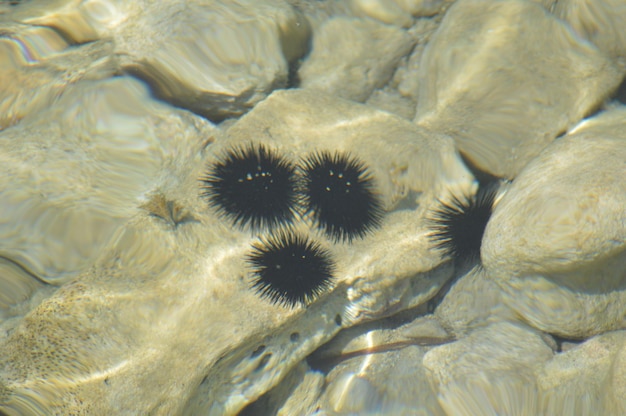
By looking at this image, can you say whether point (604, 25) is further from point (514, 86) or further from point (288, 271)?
point (288, 271)

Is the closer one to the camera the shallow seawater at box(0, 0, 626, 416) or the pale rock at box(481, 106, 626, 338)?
the pale rock at box(481, 106, 626, 338)

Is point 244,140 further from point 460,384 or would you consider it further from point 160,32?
point 460,384

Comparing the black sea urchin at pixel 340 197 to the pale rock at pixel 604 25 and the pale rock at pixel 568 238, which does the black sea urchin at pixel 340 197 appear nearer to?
the pale rock at pixel 568 238

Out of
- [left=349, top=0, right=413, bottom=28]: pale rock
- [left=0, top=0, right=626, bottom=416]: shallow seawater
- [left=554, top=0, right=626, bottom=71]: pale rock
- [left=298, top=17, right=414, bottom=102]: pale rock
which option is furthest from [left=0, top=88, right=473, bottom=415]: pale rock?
[left=554, top=0, right=626, bottom=71]: pale rock

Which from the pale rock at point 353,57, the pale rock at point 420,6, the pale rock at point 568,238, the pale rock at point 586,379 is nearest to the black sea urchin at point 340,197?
the pale rock at point 568,238

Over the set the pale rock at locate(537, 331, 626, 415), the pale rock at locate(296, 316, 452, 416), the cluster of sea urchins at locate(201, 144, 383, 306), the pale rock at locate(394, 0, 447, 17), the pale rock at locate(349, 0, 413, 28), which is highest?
the pale rock at locate(394, 0, 447, 17)

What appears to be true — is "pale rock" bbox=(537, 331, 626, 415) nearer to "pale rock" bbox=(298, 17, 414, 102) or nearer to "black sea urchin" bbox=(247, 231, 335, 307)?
"black sea urchin" bbox=(247, 231, 335, 307)

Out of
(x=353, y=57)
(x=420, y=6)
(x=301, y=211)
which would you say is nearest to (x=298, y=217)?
(x=301, y=211)
